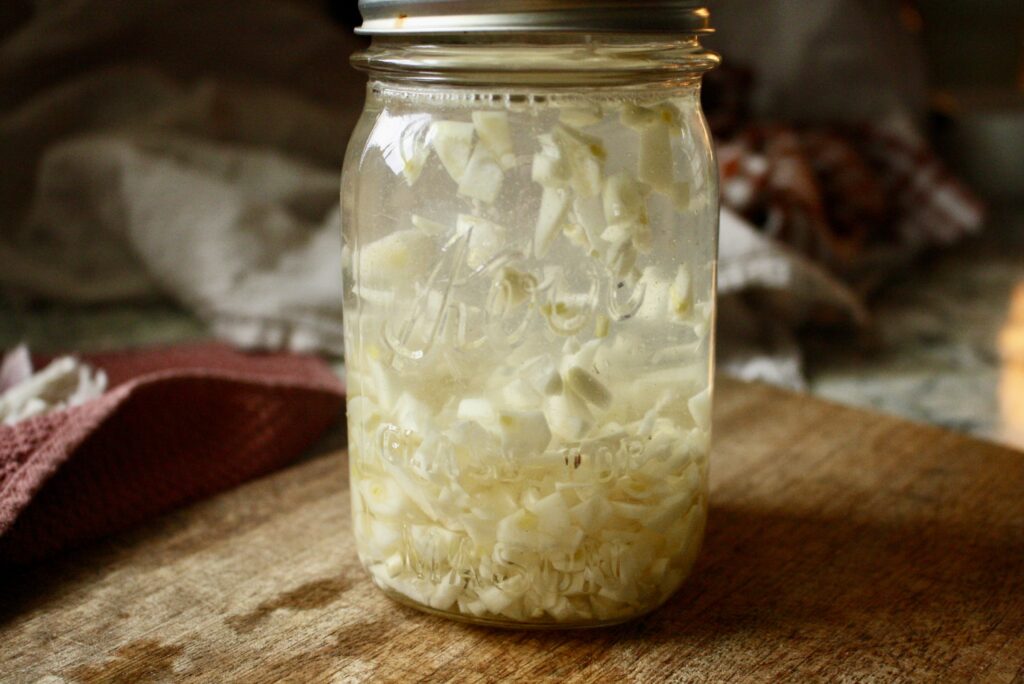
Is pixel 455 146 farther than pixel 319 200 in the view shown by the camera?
No

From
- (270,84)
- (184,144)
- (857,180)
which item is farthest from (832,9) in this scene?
(184,144)

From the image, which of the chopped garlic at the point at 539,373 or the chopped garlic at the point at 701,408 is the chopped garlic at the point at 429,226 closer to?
the chopped garlic at the point at 539,373

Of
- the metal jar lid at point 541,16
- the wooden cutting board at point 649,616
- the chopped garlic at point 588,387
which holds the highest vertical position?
the metal jar lid at point 541,16

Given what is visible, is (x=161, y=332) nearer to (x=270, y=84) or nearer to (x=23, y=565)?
(x=270, y=84)

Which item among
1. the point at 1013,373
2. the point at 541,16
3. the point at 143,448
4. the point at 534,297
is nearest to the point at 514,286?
the point at 534,297

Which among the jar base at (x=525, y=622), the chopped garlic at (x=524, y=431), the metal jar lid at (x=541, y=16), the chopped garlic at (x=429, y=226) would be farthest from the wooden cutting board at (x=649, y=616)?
the metal jar lid at (x=541, y=16)

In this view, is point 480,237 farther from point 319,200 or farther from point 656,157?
point 319,200
